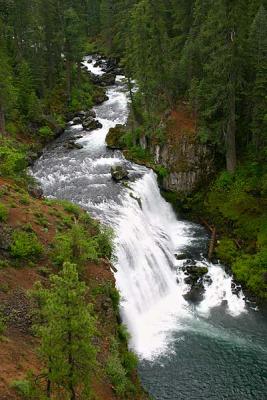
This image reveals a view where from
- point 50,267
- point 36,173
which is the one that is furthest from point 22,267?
point 36,173

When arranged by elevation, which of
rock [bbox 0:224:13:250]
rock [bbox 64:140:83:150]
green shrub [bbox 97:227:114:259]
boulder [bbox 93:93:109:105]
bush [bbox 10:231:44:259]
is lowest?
green shrub [bbox 97:227:114:259]

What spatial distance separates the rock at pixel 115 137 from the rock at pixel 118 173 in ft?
21.5

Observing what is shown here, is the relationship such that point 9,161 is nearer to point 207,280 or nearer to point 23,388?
point 207,280

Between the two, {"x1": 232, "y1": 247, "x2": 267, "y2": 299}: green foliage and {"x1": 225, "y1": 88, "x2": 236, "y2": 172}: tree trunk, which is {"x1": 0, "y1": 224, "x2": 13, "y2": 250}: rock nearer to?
{"x1": 232, "y1": 247, "x2": 267, "y2": 299}: green foliage

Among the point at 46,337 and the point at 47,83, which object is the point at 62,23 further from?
the point at 46,337

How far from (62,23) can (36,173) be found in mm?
28131

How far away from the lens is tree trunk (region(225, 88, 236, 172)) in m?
36.4

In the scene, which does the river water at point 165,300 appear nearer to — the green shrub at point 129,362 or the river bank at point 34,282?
the green shrub at point 129,362

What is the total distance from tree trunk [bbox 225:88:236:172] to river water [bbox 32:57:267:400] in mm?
6296

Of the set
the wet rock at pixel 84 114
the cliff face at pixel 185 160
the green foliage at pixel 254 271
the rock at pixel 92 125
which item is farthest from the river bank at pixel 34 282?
the wet rock at pixel 84 114

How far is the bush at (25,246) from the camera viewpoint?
20.4 metres

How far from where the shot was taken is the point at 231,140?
123 feet

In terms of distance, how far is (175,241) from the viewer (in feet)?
110

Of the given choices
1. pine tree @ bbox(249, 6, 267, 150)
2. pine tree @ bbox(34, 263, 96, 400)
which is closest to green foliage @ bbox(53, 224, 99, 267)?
pine tree @ bbox(34, 263, 96, 400)
